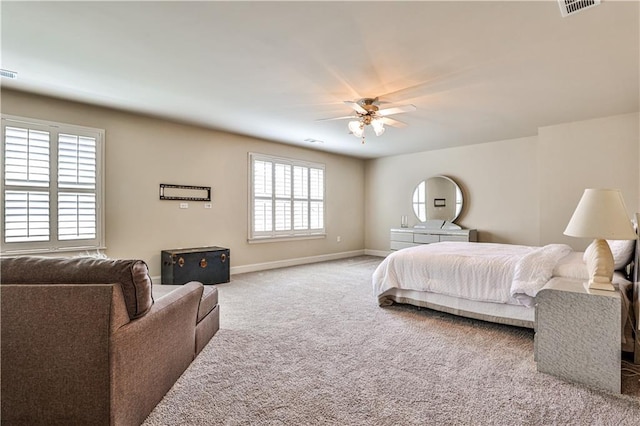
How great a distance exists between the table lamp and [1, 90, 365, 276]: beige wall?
4.79 m

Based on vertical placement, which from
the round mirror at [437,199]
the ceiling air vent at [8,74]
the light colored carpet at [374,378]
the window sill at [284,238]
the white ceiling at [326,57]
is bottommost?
the light colored carpet at [374,378]

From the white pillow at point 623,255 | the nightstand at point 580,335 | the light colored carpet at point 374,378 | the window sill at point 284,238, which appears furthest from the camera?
the window sill at point 284,238

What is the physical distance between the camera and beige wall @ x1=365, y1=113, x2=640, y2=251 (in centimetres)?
459

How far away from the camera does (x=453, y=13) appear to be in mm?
2227

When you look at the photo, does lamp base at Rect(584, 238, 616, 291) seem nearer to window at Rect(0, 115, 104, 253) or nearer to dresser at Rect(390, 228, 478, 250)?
dresser at Rect(390, 228, 478, 250)

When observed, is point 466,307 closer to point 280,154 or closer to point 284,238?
point 284,238

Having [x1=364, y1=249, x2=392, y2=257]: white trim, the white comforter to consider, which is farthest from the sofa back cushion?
[x1=364, y1=249, x2=392, y2=257]: white trim

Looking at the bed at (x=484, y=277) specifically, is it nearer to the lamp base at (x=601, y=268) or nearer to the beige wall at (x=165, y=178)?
the lamp base at (x=601, y=268)

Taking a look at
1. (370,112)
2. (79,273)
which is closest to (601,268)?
(370,112)

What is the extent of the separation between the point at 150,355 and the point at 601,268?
9.73ft

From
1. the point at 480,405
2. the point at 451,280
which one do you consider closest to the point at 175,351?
the point at 480,405

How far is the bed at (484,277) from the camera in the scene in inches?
108

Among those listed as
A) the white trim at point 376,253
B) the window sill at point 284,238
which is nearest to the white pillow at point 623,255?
the window sill at point 284,238

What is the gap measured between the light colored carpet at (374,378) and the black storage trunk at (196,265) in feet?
5.04
